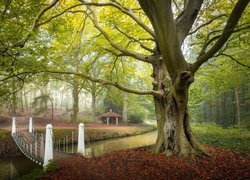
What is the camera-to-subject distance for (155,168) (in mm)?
7008

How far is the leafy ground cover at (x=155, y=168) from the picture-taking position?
6336 millimetres

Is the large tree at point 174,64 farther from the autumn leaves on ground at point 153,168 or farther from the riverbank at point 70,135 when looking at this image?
the riverbank at point 70,135

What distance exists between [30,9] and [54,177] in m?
5.38

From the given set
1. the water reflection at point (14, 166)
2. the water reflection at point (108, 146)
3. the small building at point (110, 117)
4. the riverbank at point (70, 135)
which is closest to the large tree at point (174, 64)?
the water reflection at point (108, 146)

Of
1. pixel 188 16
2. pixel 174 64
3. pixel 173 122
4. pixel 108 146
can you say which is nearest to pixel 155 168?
pixel 173 122

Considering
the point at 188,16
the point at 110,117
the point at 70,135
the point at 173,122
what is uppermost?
the point at 188,16

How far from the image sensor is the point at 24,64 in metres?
6.52

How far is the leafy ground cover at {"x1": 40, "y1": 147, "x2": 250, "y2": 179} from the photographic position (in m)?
6.34

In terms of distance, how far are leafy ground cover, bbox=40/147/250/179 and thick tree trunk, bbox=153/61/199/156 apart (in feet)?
1.84

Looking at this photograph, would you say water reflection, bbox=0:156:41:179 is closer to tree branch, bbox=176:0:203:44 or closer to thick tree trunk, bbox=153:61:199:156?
thick tree trunk, bbox=153:61:199:156

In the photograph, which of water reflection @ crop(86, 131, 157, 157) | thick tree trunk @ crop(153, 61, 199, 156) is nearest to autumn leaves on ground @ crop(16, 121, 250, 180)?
thick tree trunk @ crop(153, 61, 199, 156)

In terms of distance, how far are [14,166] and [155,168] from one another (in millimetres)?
9763

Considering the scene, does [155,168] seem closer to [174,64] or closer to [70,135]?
[174,64]

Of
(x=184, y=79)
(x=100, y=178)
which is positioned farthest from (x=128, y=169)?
(x=184, y=79)
